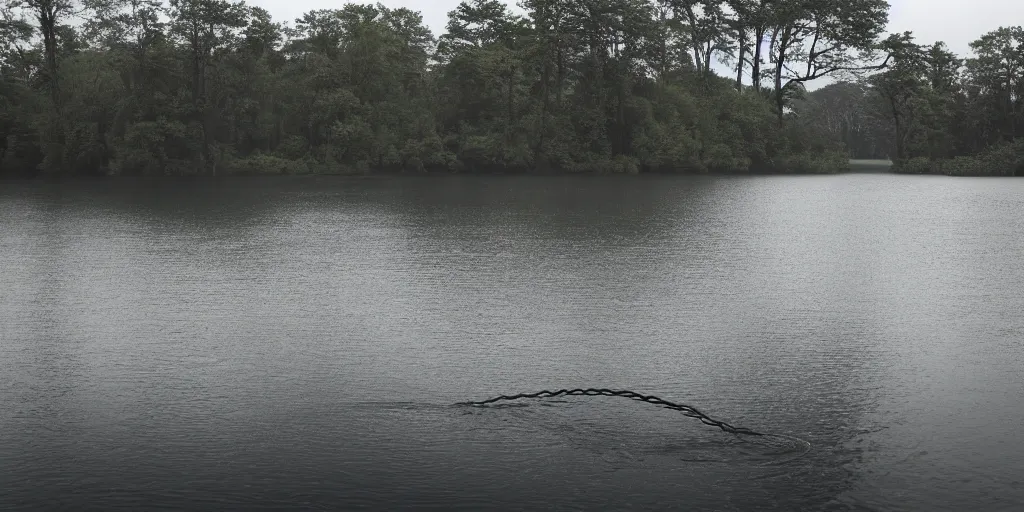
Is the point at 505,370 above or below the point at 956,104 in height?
below

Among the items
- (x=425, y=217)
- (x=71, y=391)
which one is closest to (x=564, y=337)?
(x=71, y=391)

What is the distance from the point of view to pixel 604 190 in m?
31.3

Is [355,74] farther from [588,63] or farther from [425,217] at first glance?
[425,217]

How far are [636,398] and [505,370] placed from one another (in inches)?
48.0

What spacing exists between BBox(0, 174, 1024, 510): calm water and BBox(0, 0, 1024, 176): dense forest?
30.8m

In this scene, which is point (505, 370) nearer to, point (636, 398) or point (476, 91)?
point (636, 398)

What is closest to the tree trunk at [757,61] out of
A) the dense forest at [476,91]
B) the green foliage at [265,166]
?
the dense forest at [476,91]

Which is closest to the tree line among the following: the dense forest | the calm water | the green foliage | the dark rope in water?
the dense forest

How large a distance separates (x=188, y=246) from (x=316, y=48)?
35.5 m

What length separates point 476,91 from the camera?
5016 cm

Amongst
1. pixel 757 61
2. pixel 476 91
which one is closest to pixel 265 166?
pixel 476 91

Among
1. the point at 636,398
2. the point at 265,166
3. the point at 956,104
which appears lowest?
the point at 636,398

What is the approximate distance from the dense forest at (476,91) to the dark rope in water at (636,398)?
40.2 m

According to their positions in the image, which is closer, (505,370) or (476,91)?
(505,370)
